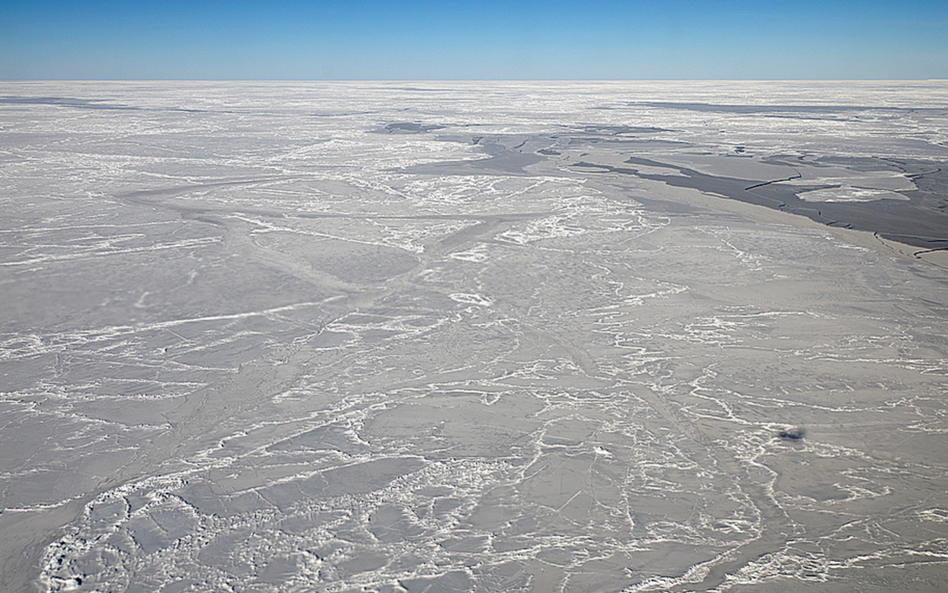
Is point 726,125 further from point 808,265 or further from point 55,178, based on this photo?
point 55,178

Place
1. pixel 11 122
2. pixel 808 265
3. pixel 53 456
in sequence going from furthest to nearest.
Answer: pixel 11 122
pixel 808 265
pixel 53 456

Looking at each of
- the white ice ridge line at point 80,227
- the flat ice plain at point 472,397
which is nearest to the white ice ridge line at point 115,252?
the flat ice plain at point 472,397

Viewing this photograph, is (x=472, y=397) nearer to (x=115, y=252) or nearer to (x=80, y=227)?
(x=115, y=252)

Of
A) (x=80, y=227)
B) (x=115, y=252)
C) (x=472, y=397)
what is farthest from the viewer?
(x=80, y=227)

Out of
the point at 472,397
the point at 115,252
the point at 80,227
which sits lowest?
the point at 472,397

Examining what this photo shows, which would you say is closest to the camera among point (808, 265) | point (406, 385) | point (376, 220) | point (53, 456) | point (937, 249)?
point (53, 456)

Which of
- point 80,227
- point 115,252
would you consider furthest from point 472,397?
point 80,227

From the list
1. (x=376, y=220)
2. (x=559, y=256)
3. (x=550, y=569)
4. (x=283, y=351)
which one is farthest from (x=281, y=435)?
(x=376, y=220)

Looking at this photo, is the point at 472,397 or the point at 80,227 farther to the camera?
the point at 80,227
